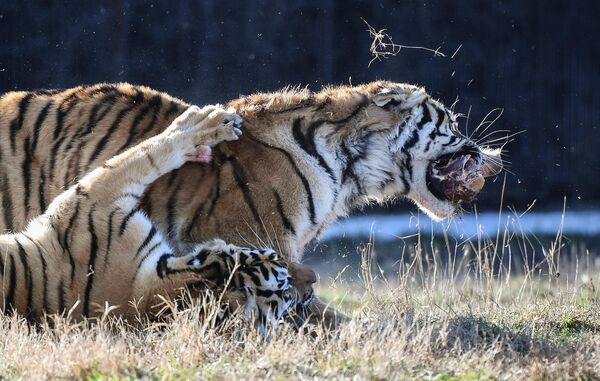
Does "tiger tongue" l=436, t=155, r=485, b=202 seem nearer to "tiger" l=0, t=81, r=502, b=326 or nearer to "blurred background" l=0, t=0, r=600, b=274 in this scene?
"tiger" l=0, t=81, r=502, b=326

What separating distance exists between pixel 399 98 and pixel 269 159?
669 mm

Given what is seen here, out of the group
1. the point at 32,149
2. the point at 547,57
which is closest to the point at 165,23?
the point at 547,57

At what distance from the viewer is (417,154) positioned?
197 inches

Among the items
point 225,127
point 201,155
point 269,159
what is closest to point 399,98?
point 269,159

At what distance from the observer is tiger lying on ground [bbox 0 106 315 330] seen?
412 centimetres

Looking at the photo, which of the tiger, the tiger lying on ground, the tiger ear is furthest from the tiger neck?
the tiger lying on ground

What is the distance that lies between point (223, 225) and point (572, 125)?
611cm

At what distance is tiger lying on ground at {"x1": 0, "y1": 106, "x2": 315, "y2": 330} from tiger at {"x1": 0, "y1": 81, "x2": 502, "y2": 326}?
0.66 feet

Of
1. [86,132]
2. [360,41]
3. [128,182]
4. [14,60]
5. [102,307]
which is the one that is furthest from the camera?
[360,41]

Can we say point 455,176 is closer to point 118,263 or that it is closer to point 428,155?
point 428,155

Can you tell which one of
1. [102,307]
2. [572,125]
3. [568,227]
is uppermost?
[102,307]

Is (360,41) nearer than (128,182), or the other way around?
(128,182)

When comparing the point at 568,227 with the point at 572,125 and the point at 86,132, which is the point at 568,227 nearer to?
the point at 572,125

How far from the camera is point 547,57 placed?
10031 millimetres
